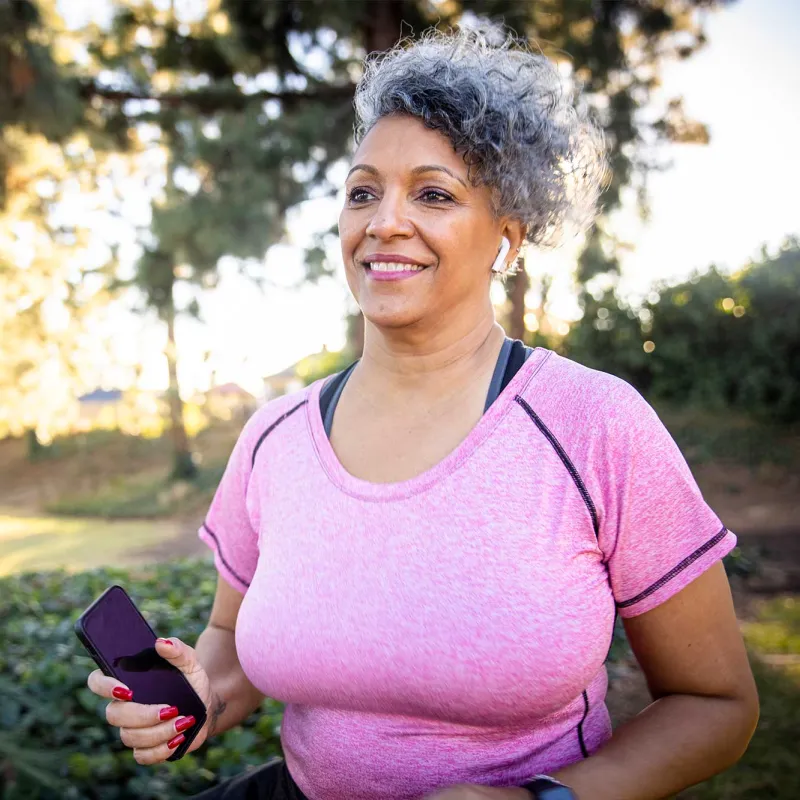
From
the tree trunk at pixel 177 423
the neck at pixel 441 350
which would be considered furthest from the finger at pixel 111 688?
the tree trunk at pixel 177 423

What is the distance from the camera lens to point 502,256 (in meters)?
1.62

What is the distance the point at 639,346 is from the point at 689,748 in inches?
371

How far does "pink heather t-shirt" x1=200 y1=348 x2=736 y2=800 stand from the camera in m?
1.23

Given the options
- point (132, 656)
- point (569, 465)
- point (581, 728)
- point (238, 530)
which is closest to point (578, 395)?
point (569, 465)

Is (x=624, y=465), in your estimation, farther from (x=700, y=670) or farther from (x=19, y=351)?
(x=19, y=351)

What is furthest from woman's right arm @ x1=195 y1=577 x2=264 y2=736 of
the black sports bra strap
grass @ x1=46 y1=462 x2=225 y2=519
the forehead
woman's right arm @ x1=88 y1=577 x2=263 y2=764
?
grass @ x1=46 y1=462 x2=225 y2=519

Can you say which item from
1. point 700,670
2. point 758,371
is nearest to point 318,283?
point 758,371

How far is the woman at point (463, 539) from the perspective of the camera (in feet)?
4.04

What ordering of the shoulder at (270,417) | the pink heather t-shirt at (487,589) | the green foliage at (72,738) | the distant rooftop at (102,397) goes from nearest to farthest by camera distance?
the pink heather t-shirt at (487,589) < the shoulder at (270,417) < the green foliage at (72,738) < the distant rooftop at (102,397)

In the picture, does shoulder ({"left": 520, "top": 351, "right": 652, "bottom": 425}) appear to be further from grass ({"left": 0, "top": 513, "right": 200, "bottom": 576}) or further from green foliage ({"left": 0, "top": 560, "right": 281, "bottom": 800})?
grass ({"left": 0, "top": 513, "right": 200, "bottom": 576})

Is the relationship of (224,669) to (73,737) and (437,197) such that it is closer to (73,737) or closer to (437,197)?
(437,197)

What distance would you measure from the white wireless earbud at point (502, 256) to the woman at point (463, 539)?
4 centimetres

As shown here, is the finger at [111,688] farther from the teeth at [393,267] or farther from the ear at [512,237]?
the ear at [512,237]

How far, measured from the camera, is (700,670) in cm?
127
